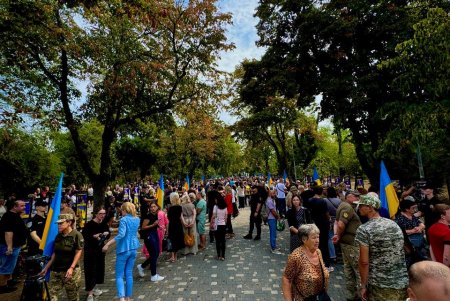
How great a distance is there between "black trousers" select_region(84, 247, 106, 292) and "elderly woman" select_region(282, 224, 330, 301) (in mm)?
4524

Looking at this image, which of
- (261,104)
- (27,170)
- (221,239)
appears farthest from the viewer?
(27,170)

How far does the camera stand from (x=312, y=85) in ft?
50.9

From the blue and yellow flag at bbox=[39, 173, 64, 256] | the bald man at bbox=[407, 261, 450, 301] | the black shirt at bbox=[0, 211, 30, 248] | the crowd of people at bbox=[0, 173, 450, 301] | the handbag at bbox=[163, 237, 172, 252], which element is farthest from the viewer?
the handbag at bbox=[163, 237, 172, 252]

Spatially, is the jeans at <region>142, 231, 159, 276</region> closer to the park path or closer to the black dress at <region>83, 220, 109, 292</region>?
the park path

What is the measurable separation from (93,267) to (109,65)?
8059 millimetres

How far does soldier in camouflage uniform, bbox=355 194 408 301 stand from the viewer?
3.57m

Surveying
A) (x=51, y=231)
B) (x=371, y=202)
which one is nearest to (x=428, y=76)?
(x=371, y=202)

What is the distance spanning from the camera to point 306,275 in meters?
3.28

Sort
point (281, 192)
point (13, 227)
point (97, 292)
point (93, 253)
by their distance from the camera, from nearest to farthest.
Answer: point (93, 253) → point (97, 292) → point (13, 227) → point (281, 192)

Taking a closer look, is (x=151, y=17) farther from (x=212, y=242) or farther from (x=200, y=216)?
(x=212, y=242)

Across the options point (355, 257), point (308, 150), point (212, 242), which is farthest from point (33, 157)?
point (308, 150)

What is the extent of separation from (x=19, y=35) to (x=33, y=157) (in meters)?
16.9

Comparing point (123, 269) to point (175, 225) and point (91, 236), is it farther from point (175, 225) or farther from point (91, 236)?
point (175, 225)

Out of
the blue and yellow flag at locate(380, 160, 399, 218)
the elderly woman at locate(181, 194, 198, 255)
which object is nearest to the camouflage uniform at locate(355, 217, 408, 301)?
the blue and yellow flag at locate(380, 160, 399, 218)
